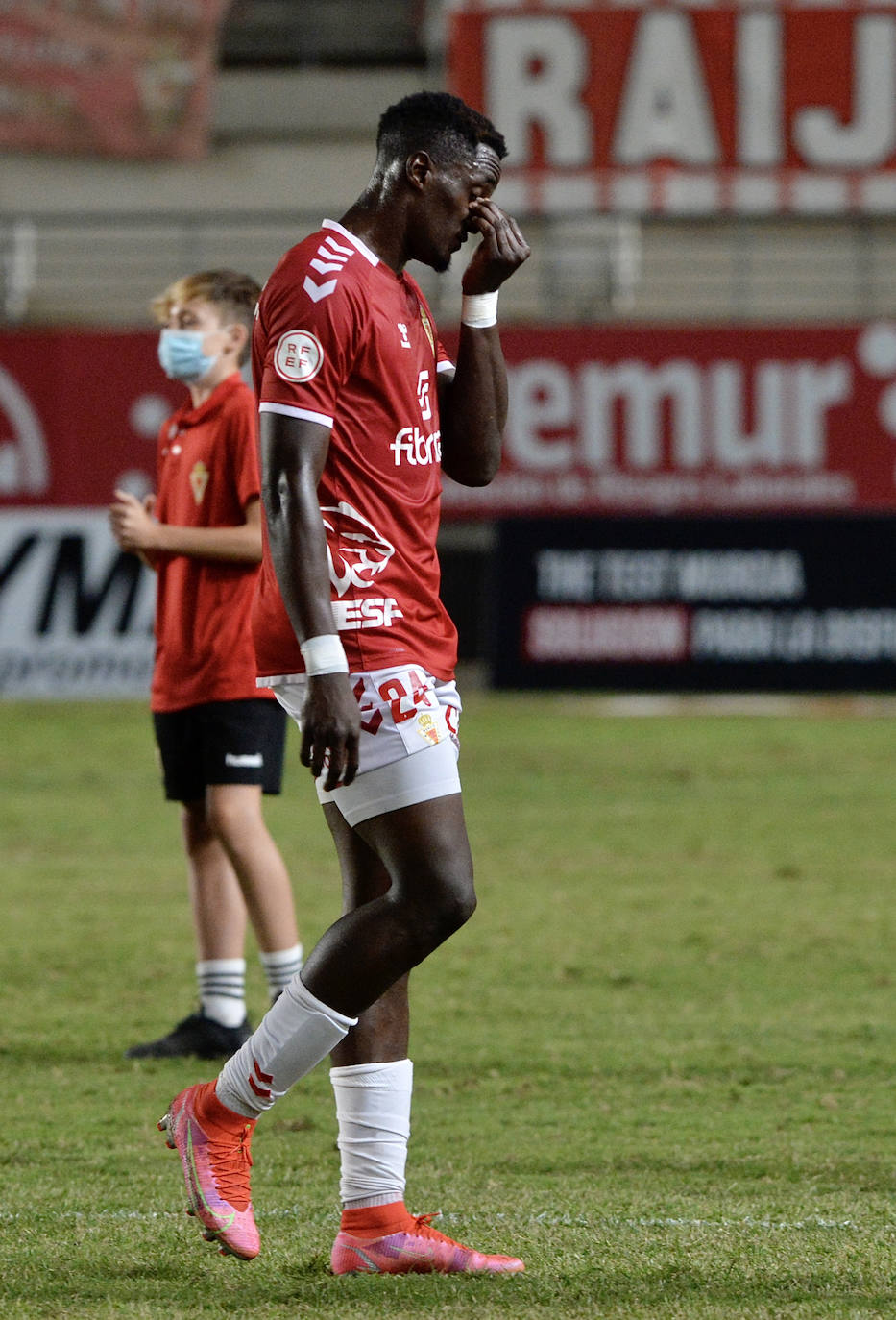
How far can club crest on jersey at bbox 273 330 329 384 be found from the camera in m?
3.41

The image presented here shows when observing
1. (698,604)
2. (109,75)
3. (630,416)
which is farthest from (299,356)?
(109,75)

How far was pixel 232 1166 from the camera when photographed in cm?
352

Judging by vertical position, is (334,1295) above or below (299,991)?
below

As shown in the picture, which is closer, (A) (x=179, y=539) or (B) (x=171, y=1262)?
(B) (x=171, y=1262)

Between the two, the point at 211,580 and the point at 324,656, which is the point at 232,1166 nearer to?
the point at 324,656

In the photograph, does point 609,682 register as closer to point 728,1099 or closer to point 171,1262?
point 728,1099

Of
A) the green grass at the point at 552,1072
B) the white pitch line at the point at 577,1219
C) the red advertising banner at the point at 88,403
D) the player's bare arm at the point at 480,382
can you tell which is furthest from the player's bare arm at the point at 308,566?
the red advertising banner at the point at 88,403

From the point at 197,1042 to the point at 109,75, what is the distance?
19452 mm

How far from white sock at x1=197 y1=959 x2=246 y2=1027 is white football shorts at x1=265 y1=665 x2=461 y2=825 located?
7.05 ft

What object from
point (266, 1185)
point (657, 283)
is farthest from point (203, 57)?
point (266, 1185)

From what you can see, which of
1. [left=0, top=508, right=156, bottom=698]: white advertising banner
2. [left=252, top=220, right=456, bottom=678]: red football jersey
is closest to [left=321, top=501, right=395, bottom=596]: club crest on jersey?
[left=252, top=220, right=456, bottom=678]: red football jersey

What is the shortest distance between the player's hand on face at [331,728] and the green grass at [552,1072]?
3.10 feet

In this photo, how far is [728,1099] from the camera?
5020 millimetres

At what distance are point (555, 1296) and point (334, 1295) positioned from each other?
40 centimetres
